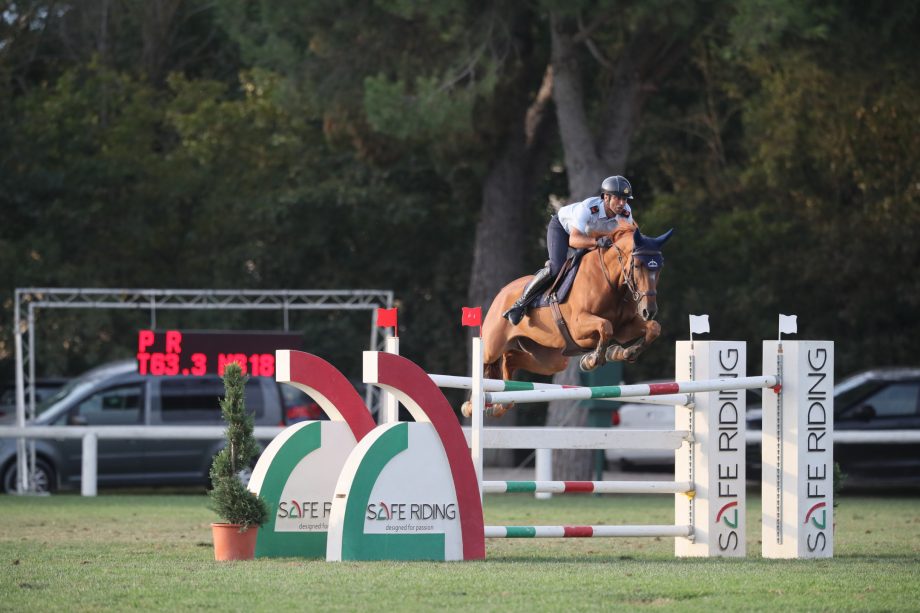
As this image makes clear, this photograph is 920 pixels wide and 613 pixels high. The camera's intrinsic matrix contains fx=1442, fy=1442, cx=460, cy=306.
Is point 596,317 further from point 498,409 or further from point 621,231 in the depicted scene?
→ point 498,409

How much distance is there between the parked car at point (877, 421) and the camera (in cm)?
1712

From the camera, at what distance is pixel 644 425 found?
765 inches

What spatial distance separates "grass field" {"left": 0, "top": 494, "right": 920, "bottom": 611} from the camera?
6.64 m

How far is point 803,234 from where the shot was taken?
2245cm

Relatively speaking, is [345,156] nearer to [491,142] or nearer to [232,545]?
[491,142]

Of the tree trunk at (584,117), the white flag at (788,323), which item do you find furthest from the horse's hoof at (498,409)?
the tree trunk at (584,117)

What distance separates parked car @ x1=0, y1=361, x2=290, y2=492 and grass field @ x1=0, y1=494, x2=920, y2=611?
225 inches

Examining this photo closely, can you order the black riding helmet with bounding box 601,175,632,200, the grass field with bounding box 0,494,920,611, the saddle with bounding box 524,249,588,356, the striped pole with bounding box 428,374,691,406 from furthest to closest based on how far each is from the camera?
the striped pole with bounding box 428,374,691,406 → the saddle with bounding box 524,249,588,356 → the black riding helmet with bounding box 601,175,632,200 → the grass field with bounding box 0,494,920,611

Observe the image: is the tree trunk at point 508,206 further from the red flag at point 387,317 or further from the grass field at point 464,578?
the red flag at point 387,317

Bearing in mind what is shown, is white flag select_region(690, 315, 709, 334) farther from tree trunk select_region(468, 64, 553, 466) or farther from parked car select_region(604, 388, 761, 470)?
tree trunk select_region(468, 64, 553, 466)

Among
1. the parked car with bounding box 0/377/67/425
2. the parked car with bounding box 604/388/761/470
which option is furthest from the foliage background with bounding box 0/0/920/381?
the parked car with bounding box 604/388/761/470

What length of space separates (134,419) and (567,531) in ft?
32.9

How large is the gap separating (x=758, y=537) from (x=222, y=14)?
12151mm

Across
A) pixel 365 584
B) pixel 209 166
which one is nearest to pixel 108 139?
pixel 209 166
